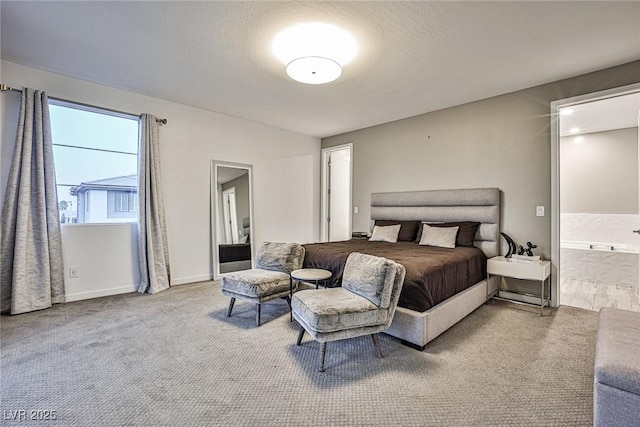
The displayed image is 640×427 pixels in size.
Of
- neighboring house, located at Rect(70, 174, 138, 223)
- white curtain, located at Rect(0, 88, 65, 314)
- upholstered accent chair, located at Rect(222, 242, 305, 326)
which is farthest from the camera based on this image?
neighboring house, located at Rect(70, 174, 138, 223)

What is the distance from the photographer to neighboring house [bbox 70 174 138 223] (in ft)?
12.0

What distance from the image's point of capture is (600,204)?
515 cm

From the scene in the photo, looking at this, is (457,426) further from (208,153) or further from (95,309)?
(208,153)

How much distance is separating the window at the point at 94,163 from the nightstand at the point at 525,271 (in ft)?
15.2

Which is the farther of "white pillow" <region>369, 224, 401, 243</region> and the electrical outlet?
"white pillow" <region>369, 224, 401, 243</region>

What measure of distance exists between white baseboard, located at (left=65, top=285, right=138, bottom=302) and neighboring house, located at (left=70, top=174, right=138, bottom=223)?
875 millimetres

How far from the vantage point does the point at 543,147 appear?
11.6 feet

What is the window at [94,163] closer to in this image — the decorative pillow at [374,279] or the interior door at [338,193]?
the decorative pillow at [374,279]

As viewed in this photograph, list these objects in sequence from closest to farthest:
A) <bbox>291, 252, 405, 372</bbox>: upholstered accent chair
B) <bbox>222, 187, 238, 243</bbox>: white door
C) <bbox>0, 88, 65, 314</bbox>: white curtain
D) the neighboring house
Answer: <bbox>291, 252, 405, 372</bbox>: upholstered accent chair < <bbox>0, 88, 65, 314</bbox>: white curtain < the neighboring house < <bbox>222, 187, 238, 243</bbox>: white door

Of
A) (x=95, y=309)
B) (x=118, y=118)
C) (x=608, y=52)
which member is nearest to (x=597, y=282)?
(x=608, y=52)

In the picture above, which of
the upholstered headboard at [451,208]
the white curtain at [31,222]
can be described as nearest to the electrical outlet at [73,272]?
the white curtain at [31,222]

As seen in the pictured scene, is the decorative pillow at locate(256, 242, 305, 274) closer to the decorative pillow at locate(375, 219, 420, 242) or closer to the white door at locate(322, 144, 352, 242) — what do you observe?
the decorative pillow at locate(375, 219, 420, 242)

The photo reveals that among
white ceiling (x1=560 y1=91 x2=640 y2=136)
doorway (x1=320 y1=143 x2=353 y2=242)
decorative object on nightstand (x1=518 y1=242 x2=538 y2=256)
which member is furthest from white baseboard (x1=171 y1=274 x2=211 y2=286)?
white ceiling (x1=560 y1=91 x2=640 y2=136)

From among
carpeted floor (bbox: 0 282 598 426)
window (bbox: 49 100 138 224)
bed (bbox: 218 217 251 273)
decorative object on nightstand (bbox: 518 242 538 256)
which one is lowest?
carpeted floor (bbox: 0 282 598 426)
